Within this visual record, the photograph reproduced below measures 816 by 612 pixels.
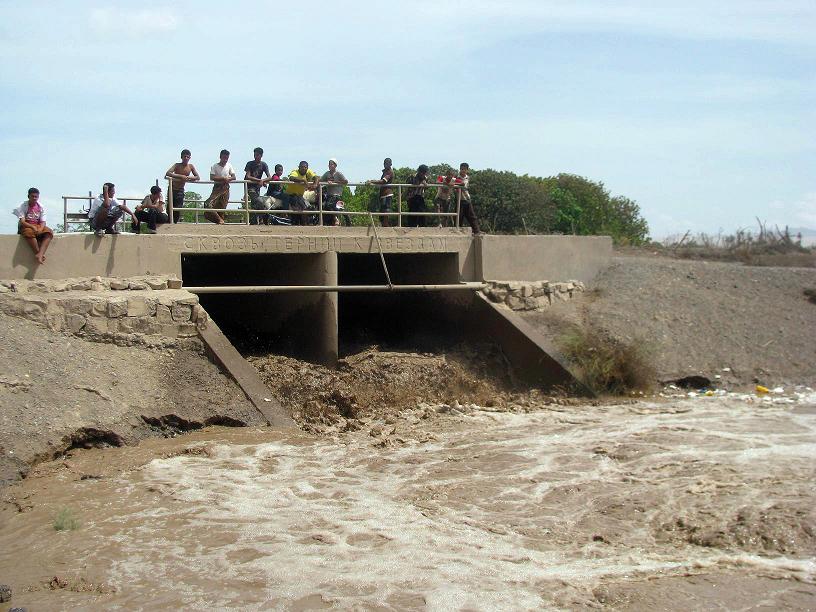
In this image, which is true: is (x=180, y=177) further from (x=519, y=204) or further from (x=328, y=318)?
(x=519, y=204)

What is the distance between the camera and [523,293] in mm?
15984

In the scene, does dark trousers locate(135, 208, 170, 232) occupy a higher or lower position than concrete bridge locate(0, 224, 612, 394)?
higher

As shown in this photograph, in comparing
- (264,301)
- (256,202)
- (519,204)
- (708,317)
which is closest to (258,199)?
(256,202)

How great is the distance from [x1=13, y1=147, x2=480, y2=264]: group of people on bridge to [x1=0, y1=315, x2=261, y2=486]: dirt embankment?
1.62m

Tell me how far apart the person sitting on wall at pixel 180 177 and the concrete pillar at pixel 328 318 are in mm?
2237

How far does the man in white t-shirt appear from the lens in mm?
14672

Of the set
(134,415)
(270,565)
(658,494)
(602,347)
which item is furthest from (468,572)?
(602,347)

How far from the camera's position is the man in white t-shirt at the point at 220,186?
48.1ft

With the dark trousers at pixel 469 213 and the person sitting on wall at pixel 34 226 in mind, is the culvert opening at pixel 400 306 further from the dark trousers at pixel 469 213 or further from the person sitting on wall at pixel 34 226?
the person sitting on wall at pixel 34 226

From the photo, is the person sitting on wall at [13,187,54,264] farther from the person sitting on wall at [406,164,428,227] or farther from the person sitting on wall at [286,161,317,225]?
the person sitting on wall at [406,164,428,227]

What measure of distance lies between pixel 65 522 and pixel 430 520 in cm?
307

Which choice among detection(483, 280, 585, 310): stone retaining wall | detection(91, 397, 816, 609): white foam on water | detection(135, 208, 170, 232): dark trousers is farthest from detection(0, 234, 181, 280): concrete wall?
detection(483, 280, 585, 310): stone retaining wall

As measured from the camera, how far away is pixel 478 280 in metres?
16.2

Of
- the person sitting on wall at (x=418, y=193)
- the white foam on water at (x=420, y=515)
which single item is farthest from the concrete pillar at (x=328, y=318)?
the white foam on water at (x=420, y=515)
